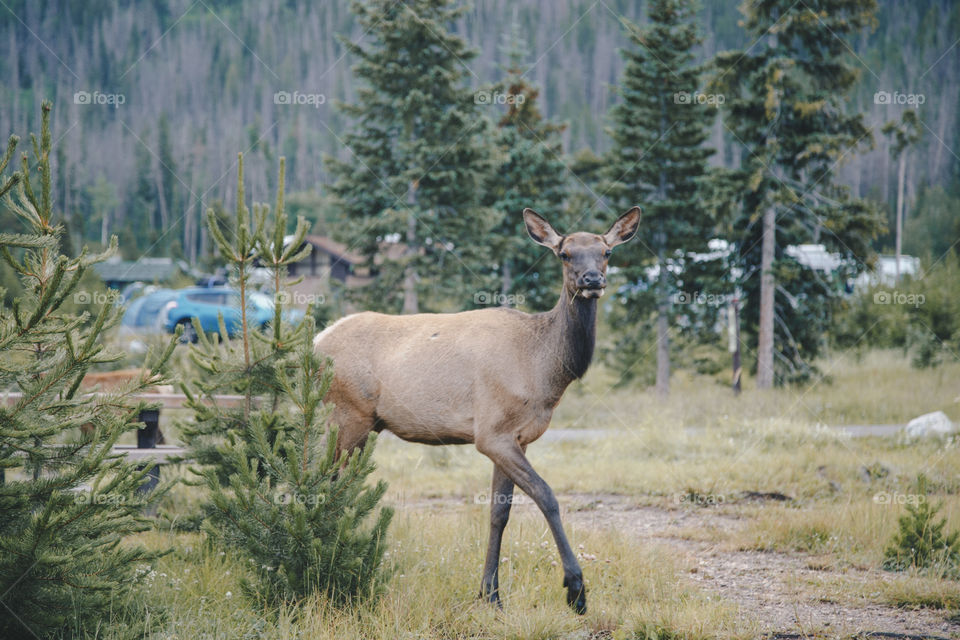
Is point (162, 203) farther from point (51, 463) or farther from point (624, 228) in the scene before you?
point (51, 463)

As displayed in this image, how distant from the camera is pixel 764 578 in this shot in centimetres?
634

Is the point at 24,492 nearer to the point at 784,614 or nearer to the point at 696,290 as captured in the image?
the point at 784,614

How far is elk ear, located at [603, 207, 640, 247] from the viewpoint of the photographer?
5973 millimetres

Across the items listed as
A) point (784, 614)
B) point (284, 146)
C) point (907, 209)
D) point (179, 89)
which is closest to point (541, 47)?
point (284, 146)

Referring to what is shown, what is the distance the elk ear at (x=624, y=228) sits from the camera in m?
5.97

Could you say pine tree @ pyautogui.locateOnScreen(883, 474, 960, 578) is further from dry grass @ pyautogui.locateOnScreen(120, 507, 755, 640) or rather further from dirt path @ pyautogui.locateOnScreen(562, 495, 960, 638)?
dry grass @ pyautogui.locateOnScreen(120, 507, 755, 640)

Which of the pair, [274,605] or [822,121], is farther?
[822,121]

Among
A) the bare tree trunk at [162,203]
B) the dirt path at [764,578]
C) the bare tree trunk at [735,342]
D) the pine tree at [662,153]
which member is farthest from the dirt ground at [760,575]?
the bare tree trunk at [162,203]

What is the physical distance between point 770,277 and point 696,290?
6.71 feet

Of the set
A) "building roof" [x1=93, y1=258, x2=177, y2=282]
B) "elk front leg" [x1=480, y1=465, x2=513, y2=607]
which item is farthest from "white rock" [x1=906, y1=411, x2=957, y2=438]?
"building roof" [x1=93, y1=258, x2=177, y2=282]

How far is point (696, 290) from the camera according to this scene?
58.1 feet

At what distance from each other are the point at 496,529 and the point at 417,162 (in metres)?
13.6

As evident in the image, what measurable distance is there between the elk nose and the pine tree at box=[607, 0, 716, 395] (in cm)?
1248

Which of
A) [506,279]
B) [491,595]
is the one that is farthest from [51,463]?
[506,279]
